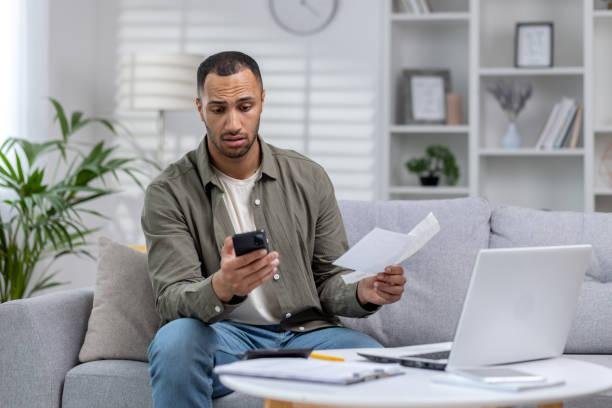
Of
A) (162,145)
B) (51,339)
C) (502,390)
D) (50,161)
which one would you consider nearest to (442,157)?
(162,145)

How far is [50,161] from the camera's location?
14.4 feet

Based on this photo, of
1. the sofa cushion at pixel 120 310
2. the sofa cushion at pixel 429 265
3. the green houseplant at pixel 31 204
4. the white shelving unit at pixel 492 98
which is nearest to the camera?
the sofa cushion at pixel 120 310

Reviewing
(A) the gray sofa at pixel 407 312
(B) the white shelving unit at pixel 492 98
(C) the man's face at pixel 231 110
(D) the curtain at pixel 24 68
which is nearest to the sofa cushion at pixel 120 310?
(A) the gray sofa at pixel 407 312

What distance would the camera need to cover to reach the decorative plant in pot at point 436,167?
4.54 meters

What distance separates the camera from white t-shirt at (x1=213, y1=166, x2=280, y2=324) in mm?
2377

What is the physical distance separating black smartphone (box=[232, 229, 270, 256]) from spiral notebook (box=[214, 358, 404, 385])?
22 cm

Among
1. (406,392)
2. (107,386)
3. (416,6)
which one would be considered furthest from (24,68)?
(406,392)

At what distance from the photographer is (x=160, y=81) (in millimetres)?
4328

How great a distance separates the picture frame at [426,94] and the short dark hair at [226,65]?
7.30ft

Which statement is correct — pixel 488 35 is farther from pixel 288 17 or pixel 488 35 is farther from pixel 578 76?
pixel 288 17

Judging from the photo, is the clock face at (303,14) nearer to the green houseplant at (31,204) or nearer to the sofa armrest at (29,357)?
the green houseplant at (31,204)

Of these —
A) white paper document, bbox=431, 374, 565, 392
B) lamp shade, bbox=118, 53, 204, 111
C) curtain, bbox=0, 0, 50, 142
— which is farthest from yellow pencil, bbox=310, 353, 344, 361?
lamp shade, bbox=118, 53, 204, 111

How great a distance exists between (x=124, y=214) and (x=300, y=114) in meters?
0.95

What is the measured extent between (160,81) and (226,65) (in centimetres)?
197
